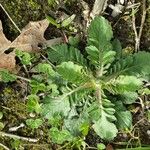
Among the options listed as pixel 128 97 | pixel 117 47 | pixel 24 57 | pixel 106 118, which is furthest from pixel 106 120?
pixel 24 57

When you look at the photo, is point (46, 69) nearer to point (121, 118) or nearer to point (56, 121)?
point (56, 121)

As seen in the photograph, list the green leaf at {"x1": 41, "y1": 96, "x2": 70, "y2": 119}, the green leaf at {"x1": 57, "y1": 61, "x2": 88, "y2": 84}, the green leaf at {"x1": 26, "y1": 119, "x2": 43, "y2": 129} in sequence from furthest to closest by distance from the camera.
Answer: the green leaf at {"x1": 26, "y1": 119, "x2": 43, "y2": 129} < the green leaf at {"x1": 41, "y1": 96, "x2": 70, "y2": 119} < the green leaf at {"x1": 57, "y1": 61, "x2": 88, "y2": 84}

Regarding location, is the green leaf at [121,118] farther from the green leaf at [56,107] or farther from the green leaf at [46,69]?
the green leaf at [46,69]

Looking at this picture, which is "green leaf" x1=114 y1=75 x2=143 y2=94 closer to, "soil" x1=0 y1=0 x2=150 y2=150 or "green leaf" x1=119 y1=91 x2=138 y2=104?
"green leaf" x1=119 y1=91 x2=138 y2=104

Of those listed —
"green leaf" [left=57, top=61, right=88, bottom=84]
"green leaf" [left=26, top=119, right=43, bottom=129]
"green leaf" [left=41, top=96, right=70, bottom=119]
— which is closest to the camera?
"green leaf" [left=57, top=61, right=88, bottom=84]

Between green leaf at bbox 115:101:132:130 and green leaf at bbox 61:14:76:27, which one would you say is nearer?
green leaf at bbox 115:101:132:130

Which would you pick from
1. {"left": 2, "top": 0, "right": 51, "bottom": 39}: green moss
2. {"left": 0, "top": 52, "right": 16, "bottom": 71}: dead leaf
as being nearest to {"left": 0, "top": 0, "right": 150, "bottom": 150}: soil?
{"left": 2, "top": 0, "right": 51, "bottom": 39}: green moss
